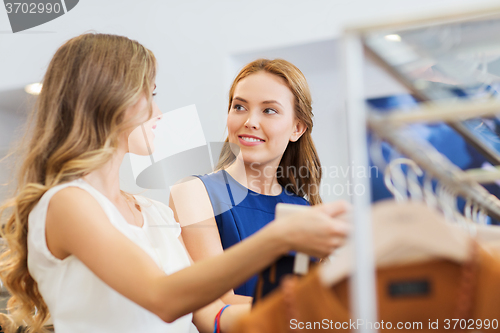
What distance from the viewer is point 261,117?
1419mm

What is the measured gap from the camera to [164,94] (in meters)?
2.51

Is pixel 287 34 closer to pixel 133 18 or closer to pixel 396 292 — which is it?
pixel 133 18

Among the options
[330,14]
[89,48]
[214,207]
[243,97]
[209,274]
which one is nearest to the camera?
[209,274]

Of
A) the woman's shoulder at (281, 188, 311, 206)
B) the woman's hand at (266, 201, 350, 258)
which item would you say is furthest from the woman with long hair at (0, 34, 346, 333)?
the woman's shoulder at (281, 188, 311, 206)

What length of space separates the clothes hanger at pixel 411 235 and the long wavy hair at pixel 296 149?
3.39ft

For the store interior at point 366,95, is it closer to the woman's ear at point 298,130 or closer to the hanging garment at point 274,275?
the hanging garment at point 274,275

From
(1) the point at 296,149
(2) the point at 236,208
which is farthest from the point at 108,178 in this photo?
(1) the point at 296,149

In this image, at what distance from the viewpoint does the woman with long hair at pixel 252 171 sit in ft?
4.16

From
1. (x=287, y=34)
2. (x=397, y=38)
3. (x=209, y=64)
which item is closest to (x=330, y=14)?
(x=287, y=34)

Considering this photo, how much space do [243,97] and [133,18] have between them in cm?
146

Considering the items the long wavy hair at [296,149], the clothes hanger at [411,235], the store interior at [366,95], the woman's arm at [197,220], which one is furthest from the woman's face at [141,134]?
the clothes hanger at [411,235]

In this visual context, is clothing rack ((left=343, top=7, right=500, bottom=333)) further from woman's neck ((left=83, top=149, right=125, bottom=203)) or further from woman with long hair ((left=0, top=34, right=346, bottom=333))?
woman's neck ((left=83, top=149, right=125, bottom=203))

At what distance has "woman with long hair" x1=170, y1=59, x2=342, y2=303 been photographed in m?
1.27

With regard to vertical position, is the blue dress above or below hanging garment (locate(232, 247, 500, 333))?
below
